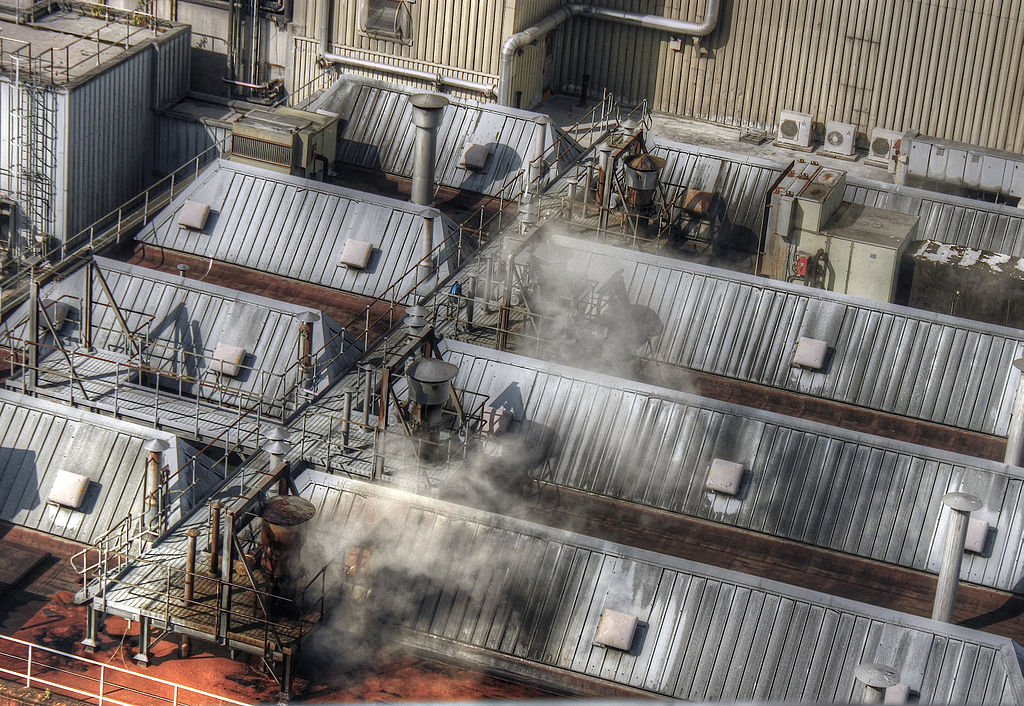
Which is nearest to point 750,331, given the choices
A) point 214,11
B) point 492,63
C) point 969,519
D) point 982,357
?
point 982,357

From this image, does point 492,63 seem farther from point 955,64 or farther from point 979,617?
point 979,617

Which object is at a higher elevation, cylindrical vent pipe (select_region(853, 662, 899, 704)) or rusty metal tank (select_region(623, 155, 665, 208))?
rusty metal tank (select_region(623, 155, 665, 208))

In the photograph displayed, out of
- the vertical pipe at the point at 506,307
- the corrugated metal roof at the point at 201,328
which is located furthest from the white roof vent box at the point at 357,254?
the vertical pipe at the point at 506,307

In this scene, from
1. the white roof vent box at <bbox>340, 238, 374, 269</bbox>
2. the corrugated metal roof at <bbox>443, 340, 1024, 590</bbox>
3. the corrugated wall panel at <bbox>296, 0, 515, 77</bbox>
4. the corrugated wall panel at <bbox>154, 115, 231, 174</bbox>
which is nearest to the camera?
the corrugated metal roof at <bbox>443, 340, 1024, 590</bbox>

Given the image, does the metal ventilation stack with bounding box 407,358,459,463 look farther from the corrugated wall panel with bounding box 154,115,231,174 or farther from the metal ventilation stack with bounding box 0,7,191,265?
the corrugated wall panel with bounding box 154,115,231,174

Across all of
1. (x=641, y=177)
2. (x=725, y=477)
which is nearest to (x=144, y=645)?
(x=725, y=477)

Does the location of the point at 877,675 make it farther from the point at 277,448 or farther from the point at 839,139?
the point at 839,139

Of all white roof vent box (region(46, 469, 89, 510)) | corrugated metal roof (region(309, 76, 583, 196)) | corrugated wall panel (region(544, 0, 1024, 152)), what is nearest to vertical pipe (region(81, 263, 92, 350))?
white roof vent box (region(46, 469, 89, 510))
